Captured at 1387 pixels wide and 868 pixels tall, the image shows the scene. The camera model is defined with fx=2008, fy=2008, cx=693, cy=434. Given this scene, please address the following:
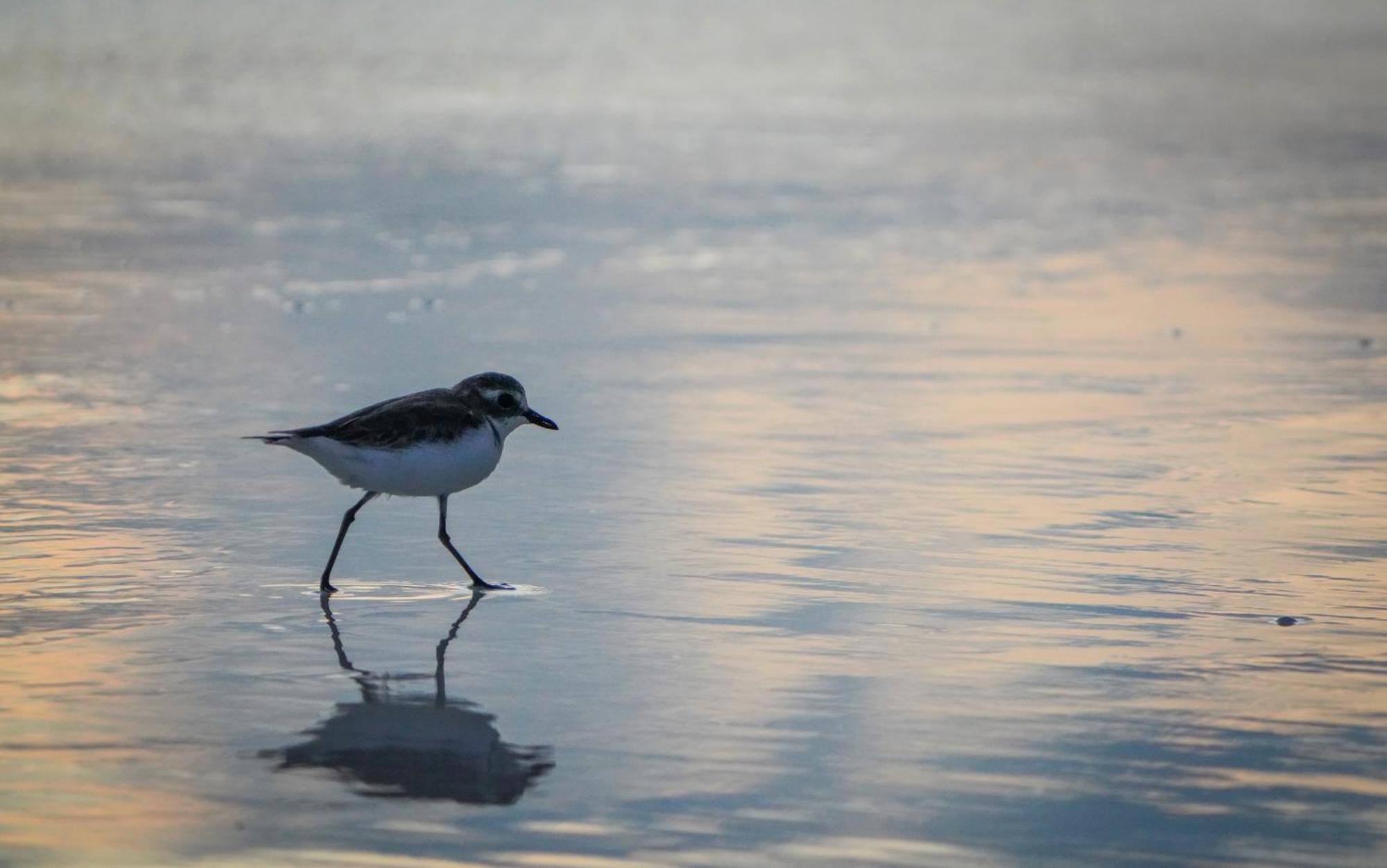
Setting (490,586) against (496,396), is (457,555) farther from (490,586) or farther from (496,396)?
(496,396)

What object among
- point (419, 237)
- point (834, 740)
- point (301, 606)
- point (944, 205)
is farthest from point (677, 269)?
point (834, 740)

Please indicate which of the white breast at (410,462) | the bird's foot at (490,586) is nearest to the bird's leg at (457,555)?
the bird's foot at (490,586)

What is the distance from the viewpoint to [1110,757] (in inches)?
206

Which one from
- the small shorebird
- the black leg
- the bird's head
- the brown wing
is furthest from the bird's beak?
the black leg

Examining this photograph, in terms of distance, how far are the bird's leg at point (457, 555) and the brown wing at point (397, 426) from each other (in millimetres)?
344

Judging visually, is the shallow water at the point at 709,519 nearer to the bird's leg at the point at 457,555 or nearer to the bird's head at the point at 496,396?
the bird's leg at the point at 457,555

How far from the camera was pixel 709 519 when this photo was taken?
802 cm

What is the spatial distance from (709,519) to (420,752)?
2901mm

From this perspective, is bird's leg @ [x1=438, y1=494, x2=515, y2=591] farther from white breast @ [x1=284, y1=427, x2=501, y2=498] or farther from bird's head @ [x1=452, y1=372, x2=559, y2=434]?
bird's head @ [x1=452, y1=372, x2=559, y2=434]

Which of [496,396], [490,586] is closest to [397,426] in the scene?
[496,396]

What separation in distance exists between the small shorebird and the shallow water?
1.23 ft

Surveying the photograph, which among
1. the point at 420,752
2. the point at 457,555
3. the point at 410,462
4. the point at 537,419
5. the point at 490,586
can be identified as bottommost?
the point at 420,752

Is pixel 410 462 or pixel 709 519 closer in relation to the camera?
pixel 410 462

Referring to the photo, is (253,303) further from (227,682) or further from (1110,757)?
(1110,757)
